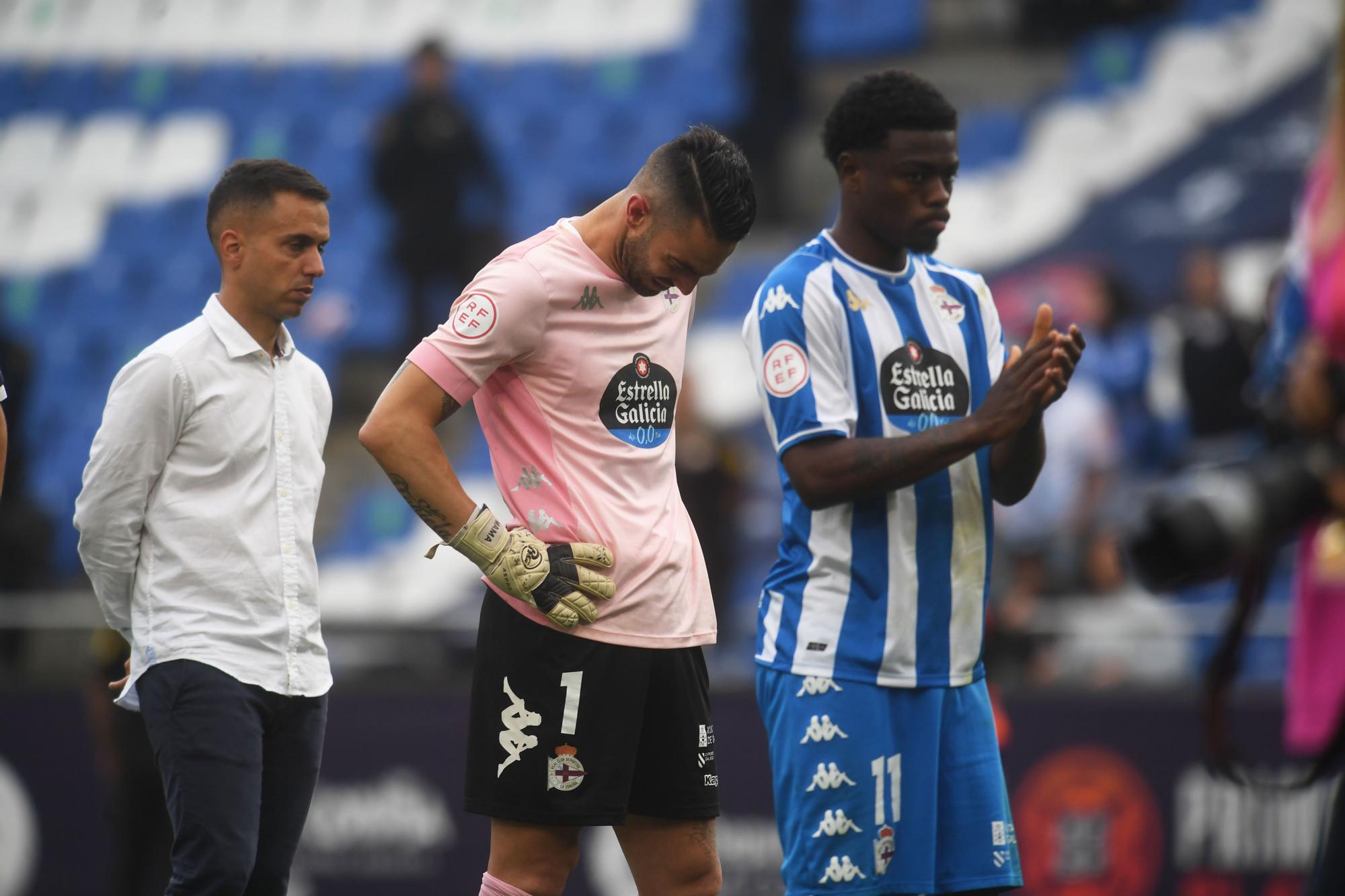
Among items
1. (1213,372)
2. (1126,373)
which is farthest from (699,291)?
(1213,372)

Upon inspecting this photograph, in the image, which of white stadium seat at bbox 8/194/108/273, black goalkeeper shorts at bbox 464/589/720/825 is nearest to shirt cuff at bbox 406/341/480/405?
black goalkeeper shorts at bbox 464/589/720/825

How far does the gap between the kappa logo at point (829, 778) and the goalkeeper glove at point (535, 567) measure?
654 mm

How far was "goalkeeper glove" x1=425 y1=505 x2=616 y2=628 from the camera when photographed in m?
3.57

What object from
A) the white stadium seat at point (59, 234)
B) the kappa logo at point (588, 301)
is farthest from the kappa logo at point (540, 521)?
the white stadium seat at point (59, 234)

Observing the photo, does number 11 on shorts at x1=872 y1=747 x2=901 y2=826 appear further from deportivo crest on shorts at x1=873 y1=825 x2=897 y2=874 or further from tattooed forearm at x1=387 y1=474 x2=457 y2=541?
tattooed forearm at x1=387 y1=474 x2=457 y2=541

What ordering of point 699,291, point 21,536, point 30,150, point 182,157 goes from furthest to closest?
point 30,150, point 182,157, point 699,291, point 21,536

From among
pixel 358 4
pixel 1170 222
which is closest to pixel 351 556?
pixel 358 4

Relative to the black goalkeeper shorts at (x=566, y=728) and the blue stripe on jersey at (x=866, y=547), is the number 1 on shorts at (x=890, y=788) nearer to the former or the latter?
the blue stripe on jersey at (x=866, y=547)

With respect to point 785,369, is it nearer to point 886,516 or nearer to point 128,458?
point 886,516

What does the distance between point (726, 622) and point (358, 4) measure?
7.80m

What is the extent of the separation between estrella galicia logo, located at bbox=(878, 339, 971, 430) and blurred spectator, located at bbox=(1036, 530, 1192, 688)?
4064 millimetres

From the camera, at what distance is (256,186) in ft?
13.8

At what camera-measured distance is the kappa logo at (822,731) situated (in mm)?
3670

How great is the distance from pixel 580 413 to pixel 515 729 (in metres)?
0.77
